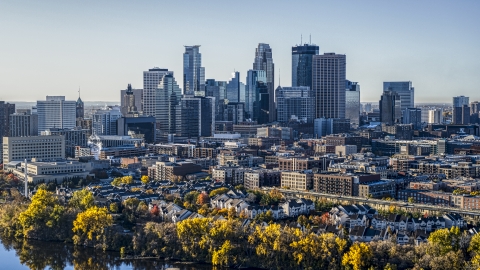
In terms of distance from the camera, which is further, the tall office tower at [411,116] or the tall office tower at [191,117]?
the tall office tower at [411,116]

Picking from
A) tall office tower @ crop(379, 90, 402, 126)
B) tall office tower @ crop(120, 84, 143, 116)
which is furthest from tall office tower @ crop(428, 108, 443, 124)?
tall office tower @ crop(120, 84, 143, 116)

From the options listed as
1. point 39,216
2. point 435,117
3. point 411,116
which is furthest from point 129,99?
point 39,216

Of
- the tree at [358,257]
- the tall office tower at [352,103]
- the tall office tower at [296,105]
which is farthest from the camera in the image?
the tall office tower at [352,103]

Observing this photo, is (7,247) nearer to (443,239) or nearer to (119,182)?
(119,182)

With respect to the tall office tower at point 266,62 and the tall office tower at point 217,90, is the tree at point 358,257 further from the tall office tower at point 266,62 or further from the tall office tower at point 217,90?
the tall office tower at point 266,62

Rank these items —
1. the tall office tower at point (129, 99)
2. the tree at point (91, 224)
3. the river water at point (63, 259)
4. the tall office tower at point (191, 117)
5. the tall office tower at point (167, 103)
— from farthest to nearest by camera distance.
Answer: the tall office tower at point (129, 99) < the tall office tower at point (167, 103) < the tall office tower at point (191, 117) < the tree at point (91, 224) < the river water at point (63, 259)

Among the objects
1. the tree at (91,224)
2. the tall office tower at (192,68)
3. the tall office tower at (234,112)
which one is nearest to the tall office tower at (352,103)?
the tall office tower at (234,112)

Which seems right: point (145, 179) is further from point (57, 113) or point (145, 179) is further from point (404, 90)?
point (404, 90)

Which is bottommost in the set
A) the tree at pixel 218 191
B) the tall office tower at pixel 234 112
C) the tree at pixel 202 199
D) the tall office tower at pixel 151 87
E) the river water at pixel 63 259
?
the river water at pixel 63 259
